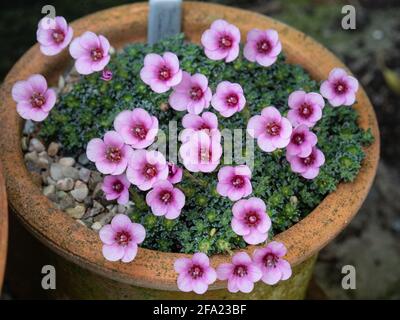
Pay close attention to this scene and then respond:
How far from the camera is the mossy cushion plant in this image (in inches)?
67.4

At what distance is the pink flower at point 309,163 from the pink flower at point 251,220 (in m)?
0.17

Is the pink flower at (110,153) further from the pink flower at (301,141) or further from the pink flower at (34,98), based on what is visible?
the pink flower at (301,141)

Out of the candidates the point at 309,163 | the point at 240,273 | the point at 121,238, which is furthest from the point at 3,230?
the point at 309,163

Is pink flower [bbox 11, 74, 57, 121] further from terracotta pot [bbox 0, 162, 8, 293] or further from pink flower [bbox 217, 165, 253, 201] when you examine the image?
pink flower [bbox 217, 165, 253, 201]

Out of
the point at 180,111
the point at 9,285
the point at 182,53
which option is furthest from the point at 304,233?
the point at 9,285

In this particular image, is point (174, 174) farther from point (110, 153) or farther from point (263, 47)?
point (263, 47)

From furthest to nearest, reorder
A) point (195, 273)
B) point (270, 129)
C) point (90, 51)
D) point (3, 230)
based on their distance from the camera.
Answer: point (90, 51) < point (270, 129) < point (195, 273) < point (3, 230)

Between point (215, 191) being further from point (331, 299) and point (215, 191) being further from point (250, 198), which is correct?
point (331, 299)

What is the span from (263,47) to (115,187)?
0.54 m

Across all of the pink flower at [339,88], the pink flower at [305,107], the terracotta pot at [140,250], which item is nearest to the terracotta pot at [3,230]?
the terracotta pot at [140,250]

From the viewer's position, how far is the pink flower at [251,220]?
5.60ft

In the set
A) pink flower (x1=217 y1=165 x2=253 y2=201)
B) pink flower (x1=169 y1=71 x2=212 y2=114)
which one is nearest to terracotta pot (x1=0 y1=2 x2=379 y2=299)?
pink flower (x1=217 y1=165 x2=253 y2=201)

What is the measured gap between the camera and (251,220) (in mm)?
1729
